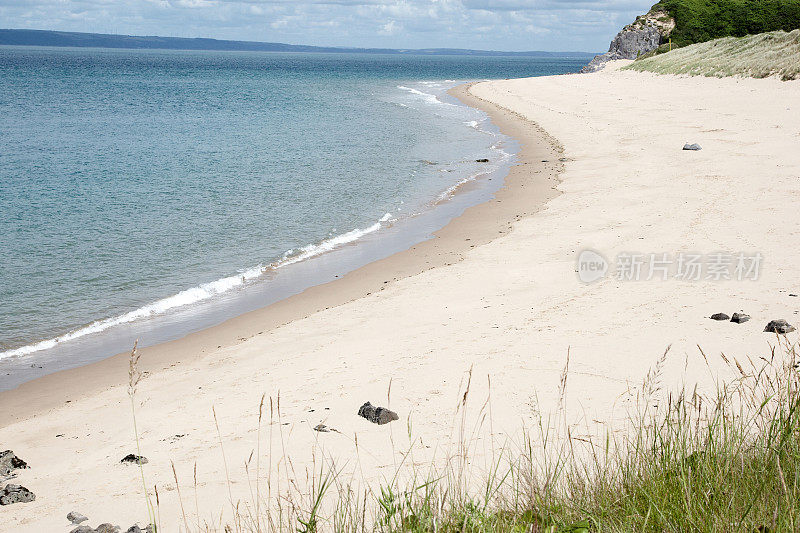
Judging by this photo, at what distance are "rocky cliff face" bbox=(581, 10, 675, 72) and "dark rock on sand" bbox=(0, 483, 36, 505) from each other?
75374 millimetres

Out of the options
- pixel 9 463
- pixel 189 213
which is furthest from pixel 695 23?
pixel 9 463

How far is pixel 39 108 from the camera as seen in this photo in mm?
48031

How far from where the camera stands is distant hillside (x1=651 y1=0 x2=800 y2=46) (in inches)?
2128

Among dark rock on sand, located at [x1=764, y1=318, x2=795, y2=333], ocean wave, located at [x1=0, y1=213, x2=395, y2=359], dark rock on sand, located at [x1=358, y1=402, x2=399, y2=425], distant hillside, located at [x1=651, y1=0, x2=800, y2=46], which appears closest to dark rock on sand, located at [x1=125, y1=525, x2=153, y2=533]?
dark rock on sand, located at [x1=358, y1=402, x2=399, y2=425]

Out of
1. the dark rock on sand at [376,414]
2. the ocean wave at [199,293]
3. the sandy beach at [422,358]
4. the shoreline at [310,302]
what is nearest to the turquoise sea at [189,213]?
the ocean wave at [199,293]

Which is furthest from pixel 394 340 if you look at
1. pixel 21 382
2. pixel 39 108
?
pixel 39 108

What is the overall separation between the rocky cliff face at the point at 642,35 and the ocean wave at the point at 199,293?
218 feet

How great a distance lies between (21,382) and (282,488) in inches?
208

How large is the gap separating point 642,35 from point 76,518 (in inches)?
3124

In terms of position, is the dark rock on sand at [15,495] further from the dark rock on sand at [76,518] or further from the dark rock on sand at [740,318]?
the dark rock on sand at [740,318]

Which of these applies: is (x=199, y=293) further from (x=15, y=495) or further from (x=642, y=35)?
(x=642, y=35)

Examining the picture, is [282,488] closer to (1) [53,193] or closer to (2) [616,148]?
(1) [53,193]

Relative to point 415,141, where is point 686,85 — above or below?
above

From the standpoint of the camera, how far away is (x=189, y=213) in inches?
658
